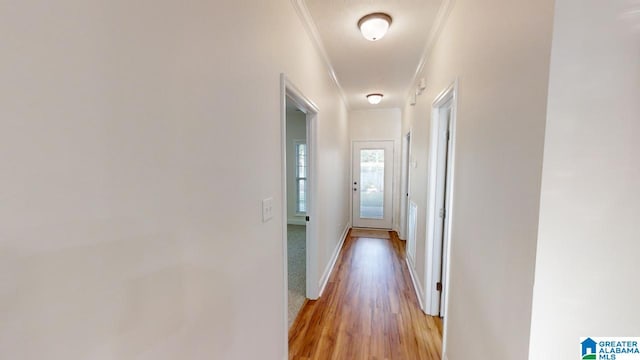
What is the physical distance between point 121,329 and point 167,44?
768 millimetres

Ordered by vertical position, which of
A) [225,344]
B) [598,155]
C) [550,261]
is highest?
[598,155]

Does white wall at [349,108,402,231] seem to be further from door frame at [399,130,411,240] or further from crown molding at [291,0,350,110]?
crown molding at [291,0,350,110]

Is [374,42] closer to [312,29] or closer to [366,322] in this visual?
[312,29]

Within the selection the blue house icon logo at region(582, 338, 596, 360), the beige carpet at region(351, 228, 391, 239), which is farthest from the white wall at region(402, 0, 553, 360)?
the beige carpet at region(351, 228, 391, 239)

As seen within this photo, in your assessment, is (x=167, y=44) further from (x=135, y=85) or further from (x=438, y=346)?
(x=438, y=346)

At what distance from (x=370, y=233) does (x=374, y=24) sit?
13.5 feet

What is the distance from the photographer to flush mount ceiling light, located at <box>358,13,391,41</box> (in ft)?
6.74

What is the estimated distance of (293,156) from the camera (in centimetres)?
639

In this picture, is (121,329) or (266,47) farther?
(266,47)

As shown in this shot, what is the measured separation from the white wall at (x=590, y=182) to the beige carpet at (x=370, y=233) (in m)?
4.39

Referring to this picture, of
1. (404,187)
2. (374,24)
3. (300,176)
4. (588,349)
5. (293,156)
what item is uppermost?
(374,24)

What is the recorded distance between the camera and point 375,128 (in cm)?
559

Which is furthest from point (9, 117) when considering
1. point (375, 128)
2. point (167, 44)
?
point (375, 128)

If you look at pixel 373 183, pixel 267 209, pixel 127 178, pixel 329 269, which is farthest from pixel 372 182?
pixel 127 178
